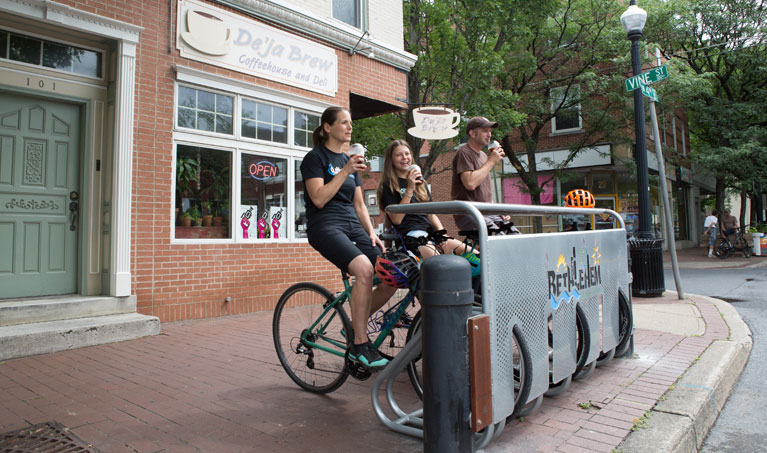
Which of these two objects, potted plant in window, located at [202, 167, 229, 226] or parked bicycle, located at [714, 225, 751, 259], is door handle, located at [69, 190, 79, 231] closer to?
potted plant in window, located at [202, 167, 229, 226]

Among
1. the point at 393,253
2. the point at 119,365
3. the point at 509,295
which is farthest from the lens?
the point at 119,365

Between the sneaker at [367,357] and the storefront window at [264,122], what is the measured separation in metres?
4.97

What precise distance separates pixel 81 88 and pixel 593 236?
5.87 metres

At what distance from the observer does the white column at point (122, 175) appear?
18.6ft

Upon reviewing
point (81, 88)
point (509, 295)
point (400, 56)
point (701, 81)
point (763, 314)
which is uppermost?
point (701, 81)

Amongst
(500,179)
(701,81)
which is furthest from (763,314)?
(500,179)

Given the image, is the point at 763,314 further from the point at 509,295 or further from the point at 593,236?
the point at 509,295

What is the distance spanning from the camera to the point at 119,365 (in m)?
4.27

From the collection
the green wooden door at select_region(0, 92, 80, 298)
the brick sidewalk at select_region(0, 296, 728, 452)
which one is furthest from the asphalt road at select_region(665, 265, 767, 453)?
the green wooden door at select_region(0, 92, 80, 298)

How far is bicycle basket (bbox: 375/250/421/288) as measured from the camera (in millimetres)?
2804

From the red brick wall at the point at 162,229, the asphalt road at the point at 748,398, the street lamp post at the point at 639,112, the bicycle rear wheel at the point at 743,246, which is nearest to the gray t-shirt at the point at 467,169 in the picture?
the asphalt road at the point at 748,398

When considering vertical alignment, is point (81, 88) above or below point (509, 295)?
above

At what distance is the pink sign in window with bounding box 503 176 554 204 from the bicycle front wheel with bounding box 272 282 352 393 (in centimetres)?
1824

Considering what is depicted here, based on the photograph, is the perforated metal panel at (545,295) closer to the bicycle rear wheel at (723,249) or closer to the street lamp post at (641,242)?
the street lamp post at (641,242)
